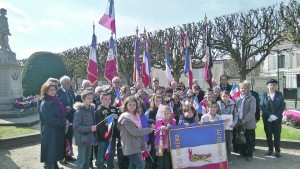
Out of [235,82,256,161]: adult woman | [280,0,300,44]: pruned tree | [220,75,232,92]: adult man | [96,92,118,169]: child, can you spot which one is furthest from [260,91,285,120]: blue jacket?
[280,0,300,44]: pruned tree

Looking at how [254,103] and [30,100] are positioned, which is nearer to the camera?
[254,103]

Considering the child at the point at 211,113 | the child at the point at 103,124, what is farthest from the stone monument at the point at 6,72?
the child at the point at 211,113

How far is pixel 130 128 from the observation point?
5.37 meters

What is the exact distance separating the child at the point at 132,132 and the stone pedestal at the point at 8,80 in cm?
1379

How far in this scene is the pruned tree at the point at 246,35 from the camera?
80.3ft

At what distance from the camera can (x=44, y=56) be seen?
25891 mm

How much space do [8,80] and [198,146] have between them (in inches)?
587

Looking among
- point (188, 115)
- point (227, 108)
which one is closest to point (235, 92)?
point (227, 108)

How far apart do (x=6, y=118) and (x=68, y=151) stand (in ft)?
30.9

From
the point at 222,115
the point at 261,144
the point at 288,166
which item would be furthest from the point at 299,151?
the point at 222,115

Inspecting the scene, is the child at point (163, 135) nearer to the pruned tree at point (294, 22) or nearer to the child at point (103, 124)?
the child at point (103, 124)

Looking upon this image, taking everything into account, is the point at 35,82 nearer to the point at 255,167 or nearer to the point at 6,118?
the point at 6,118

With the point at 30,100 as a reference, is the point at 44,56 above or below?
above

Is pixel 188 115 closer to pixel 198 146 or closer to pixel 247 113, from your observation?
pixel 198 146
